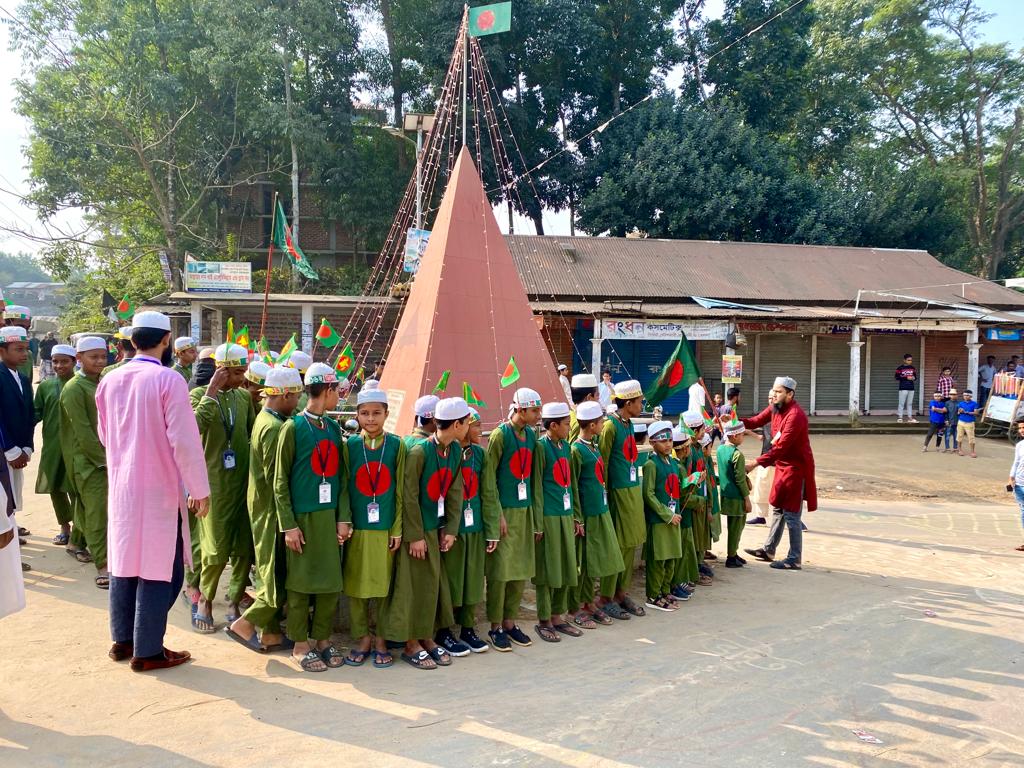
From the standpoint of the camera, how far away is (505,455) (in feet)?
14.7

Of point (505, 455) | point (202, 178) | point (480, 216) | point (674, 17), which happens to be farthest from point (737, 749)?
point (674, 17)

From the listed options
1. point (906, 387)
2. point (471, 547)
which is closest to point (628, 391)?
point (471, 547)

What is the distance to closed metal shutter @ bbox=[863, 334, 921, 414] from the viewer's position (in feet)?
60.4

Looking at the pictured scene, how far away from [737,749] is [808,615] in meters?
2.22

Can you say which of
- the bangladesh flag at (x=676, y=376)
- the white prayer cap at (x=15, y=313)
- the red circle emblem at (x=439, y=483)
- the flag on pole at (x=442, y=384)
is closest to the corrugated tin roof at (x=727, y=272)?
the bangladesh flag at (x=676, y=376)

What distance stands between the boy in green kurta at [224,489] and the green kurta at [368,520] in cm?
93

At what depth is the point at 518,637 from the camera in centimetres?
445

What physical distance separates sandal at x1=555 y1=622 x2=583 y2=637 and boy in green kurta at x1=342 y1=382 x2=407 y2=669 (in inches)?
45.8

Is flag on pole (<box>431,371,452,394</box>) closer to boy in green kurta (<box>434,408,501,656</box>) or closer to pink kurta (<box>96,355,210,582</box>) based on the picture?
boy in green kurta (<box>434,408,501,656</box>)

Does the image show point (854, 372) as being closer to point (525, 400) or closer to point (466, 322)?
point (466, 322)

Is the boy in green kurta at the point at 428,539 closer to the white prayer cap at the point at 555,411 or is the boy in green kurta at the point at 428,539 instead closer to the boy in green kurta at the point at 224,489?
the white prayer cap at the point at 555,411

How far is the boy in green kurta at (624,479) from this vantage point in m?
5.02

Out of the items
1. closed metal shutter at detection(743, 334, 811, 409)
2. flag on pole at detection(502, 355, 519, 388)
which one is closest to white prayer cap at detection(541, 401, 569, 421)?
flag on pole at detection(502, 355, 519, 388)

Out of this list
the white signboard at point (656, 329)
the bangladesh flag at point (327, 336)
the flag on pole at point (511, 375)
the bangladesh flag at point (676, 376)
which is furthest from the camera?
the white signboard at point (656, 329)
